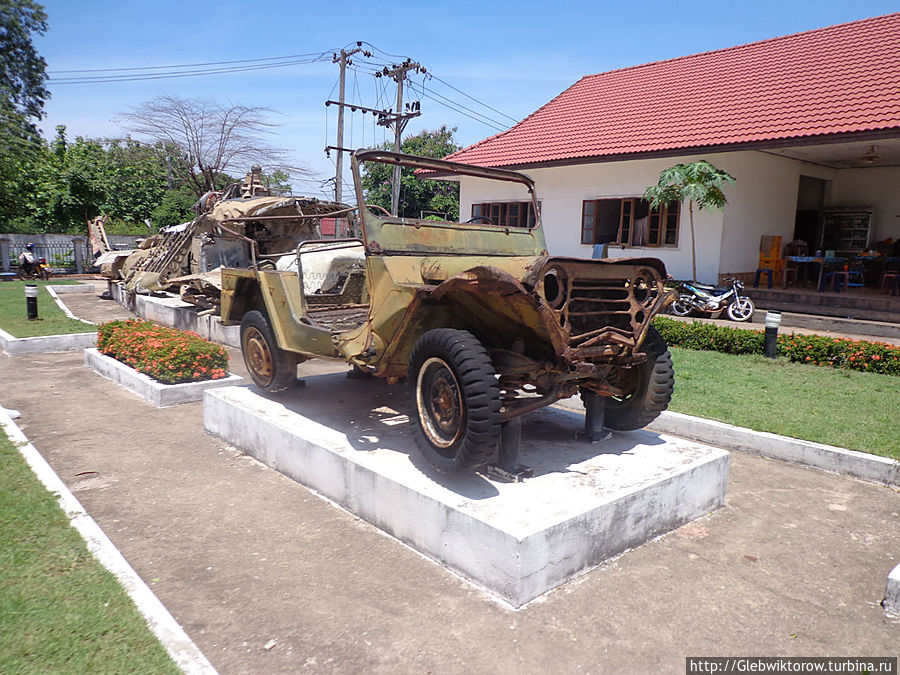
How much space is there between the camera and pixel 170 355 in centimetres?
689

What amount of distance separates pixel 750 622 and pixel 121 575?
301 cm

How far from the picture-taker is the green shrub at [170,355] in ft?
22.6

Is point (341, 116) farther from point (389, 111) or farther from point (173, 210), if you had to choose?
point (173, 210)

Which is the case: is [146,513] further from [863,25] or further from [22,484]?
[863,25]

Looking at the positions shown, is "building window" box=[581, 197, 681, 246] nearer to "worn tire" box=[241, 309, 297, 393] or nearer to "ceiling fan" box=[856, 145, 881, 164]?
"ceiling fan" box=[856, 145, 881, 164]

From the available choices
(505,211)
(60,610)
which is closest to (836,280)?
(505,211)

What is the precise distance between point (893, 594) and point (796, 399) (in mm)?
3650

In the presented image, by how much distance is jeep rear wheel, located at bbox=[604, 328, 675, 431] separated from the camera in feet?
13.7

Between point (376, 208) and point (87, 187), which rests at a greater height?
point (87, 187)

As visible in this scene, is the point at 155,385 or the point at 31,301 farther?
the point at 31,301

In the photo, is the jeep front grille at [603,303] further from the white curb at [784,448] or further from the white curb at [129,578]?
the white curb at [129,578]

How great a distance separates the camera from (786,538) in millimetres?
3754

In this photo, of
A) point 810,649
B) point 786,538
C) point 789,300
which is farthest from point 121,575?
point 789,300

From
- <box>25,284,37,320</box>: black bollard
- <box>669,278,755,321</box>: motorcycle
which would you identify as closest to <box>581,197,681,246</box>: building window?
<box>669,278,755,321</box>: motorcycle
